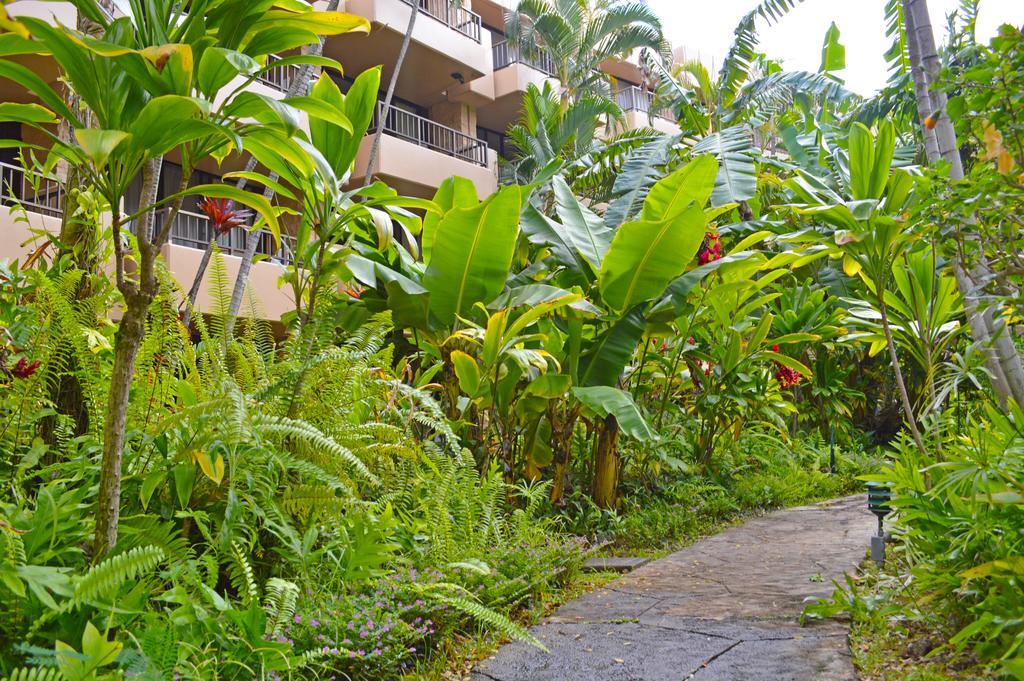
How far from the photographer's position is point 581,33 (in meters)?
17.7

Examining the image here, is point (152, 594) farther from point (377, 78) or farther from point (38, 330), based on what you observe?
point (377, 78)

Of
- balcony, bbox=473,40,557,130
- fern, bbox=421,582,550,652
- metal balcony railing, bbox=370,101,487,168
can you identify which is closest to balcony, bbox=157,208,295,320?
metal balcony railing, bbox=370,101,487,168

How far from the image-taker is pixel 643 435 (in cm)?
475

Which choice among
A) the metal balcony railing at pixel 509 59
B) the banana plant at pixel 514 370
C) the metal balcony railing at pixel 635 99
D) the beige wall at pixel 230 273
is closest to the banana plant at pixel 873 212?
the banana plant at pixel 514 370

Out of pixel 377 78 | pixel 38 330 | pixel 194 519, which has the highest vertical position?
pixel 377 78

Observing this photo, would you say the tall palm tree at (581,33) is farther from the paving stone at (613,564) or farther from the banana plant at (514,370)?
the paving stone at (613,564)

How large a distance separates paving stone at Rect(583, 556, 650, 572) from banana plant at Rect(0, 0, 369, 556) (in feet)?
9.70

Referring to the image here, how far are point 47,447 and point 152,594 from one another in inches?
28.4

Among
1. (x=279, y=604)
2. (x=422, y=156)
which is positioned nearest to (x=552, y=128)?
(x=422, y=156)

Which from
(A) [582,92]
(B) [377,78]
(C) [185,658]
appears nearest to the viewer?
(C) [185,658]

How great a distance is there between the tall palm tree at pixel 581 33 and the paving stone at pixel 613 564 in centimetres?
1440

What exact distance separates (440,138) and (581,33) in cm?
384

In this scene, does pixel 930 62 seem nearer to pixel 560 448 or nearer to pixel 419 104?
pixel 560 448

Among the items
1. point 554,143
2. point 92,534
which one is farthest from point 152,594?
point 554,143
